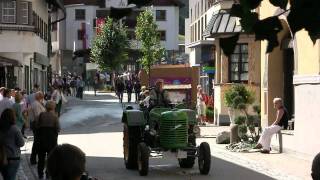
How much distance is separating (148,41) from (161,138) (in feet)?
142

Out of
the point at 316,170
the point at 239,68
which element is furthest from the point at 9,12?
the point at 316,170

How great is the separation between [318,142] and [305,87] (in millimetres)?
1687

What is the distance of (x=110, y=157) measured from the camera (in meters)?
18.3

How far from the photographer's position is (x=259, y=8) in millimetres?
4168

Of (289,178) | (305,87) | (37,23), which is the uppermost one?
(37,23)

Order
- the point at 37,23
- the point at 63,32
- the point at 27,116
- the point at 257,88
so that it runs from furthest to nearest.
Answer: the point at 63,32 → the point at 37,23 → the point at 257,88 → the point at 27,116

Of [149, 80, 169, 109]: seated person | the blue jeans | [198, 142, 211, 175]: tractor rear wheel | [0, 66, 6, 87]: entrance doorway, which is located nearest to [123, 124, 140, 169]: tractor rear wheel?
[149, 80, 169, 109]: seated person

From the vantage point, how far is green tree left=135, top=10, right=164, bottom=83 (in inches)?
2188

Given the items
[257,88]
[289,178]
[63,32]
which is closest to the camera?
[289,178]

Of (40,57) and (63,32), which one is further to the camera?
(63,32)

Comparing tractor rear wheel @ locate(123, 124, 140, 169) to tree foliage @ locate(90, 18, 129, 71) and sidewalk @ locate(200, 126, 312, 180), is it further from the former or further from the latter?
tree foliage @ locate(90, 18, 129, 71)

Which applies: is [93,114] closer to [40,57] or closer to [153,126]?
[40,57]

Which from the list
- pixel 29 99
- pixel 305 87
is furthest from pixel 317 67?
pixel 29 99

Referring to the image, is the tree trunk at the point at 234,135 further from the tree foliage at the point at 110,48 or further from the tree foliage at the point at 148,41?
the tree foliage at the point at 110,48
